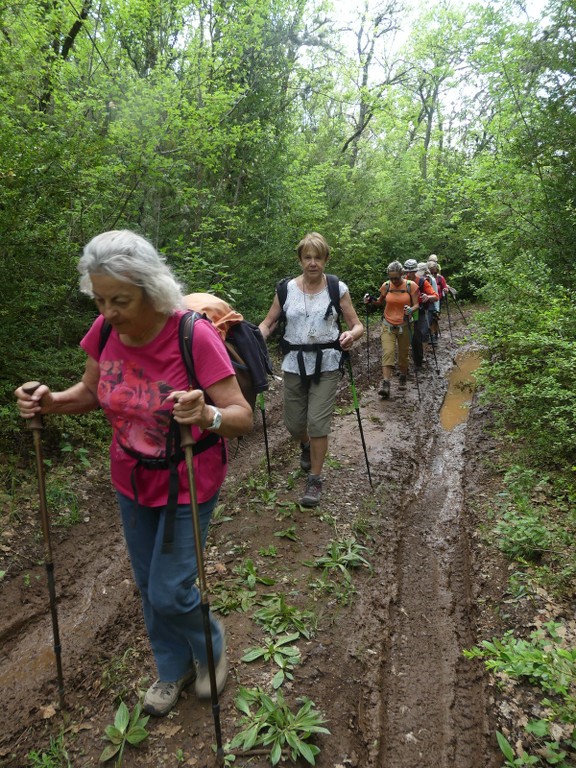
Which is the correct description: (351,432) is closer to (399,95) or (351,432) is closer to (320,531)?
(320,531)

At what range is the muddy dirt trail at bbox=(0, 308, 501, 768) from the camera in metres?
2.71

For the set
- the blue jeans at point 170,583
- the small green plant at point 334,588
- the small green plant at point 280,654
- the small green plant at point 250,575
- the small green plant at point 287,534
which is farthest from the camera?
the small green plant at point 287,534

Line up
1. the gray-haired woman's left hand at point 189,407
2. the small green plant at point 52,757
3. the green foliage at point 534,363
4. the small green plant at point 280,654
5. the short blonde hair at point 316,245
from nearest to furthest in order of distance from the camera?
the gray-haired woman's left hand at point 189,407
the small green plant at point 52,757
the small green plant at point 280,654
the short blonde hair at point 316,245
the green foliage at point 534,363

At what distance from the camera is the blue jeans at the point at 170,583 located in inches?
90.1

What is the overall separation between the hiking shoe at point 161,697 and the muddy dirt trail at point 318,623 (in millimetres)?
60

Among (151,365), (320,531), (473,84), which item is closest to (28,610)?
(320,531)

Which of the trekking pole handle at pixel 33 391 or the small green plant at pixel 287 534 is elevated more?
the trekking pole handle at pixel 33 391

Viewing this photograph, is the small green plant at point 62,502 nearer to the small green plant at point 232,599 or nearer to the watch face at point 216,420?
the small green plant at point 232,599

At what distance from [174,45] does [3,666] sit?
12752 mm

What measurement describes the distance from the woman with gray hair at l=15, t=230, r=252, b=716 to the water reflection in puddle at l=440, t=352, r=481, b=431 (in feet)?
18.6

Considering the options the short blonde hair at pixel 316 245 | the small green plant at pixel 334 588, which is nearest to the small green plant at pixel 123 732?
the small green plant at pixel 334 588

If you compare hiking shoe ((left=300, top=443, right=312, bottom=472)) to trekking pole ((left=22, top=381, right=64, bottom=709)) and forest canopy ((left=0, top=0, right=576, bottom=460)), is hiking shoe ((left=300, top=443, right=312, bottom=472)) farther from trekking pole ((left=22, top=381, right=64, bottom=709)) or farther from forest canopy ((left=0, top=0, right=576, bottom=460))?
trekking pole ((left=22, top=381, right=64, bottom=709))

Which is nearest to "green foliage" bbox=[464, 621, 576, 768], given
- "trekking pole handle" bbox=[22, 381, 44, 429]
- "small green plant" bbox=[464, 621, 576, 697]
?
"small green plant" bbox=[464, 621, 576, 697]

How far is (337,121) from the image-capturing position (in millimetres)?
19125
